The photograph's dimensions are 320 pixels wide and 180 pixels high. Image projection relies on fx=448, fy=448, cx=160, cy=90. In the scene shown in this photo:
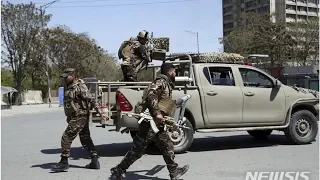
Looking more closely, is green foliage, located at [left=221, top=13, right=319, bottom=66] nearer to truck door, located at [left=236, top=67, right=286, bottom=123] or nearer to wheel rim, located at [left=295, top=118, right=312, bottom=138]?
wheel rim, located at [left=295, top=118, right=312, bottom=138]

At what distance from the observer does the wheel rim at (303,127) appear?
10047mm

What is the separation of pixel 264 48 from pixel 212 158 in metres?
45.6

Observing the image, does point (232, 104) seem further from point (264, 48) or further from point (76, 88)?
point (264, 48)

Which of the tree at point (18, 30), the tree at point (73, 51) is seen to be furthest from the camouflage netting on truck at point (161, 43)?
the tree at point (73, 51)

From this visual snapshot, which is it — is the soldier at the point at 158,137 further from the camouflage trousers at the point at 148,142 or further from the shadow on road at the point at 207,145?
the shadow on road at the point at 207,145

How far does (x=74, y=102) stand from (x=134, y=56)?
7.26ft

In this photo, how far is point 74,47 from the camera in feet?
177

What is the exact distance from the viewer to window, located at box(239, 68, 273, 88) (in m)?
9.74

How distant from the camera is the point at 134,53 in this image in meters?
9.38

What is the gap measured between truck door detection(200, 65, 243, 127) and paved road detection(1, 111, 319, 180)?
2.35ft

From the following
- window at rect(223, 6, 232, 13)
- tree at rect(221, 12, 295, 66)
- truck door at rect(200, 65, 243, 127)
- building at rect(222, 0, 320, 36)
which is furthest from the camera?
window at rect(223, 6, 232, 13)

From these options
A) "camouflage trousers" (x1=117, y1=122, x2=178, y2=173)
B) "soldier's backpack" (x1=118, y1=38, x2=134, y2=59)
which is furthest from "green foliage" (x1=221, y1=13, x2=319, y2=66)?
"camouflage trousers" (x1=117, y1=122, x2=178, y2=173)

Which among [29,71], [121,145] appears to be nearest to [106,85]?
[121,145]

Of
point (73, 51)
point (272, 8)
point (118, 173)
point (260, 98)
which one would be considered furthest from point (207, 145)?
point (272, 8)
